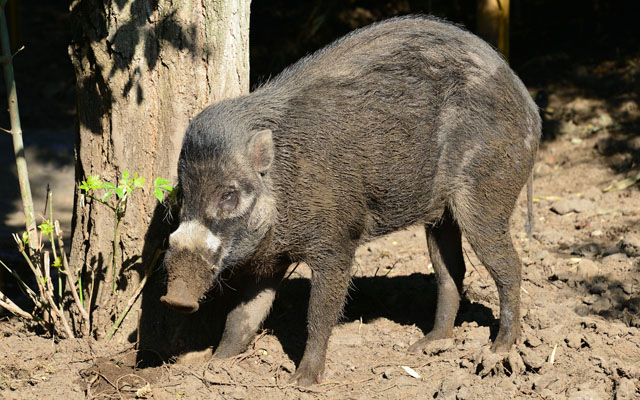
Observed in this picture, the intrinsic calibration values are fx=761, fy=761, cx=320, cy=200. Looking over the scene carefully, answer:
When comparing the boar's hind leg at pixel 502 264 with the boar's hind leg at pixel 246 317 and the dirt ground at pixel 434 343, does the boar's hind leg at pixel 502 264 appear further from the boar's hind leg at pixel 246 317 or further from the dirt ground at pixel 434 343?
the boar's hind leg at pixel 246 317

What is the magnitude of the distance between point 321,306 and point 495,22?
363 centimetres

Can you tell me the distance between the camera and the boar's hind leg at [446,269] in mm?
4391

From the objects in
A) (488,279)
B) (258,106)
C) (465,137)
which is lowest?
(488,279)

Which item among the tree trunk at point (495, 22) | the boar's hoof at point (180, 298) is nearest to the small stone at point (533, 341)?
the boar's hoof at point (180, 298)

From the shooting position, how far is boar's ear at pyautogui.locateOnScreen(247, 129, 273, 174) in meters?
3.61

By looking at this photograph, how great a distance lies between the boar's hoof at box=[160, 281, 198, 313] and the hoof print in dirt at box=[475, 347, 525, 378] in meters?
1.44

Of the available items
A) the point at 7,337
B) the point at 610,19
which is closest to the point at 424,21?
the point at 7,337

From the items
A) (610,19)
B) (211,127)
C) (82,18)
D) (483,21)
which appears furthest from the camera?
(610,19)

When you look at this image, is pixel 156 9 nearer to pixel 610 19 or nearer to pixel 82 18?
pixel 82 18

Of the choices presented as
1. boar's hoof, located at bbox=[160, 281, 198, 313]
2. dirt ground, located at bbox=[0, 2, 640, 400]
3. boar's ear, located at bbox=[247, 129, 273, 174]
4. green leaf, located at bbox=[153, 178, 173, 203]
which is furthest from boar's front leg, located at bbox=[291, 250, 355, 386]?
green leaf, located at bbox=[153, 178, 173, 203]

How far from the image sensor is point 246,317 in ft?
13.4

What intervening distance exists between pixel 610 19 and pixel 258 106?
23.0 ft

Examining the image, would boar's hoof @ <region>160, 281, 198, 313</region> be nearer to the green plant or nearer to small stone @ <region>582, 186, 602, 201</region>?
the green plant

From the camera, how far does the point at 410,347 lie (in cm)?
427
